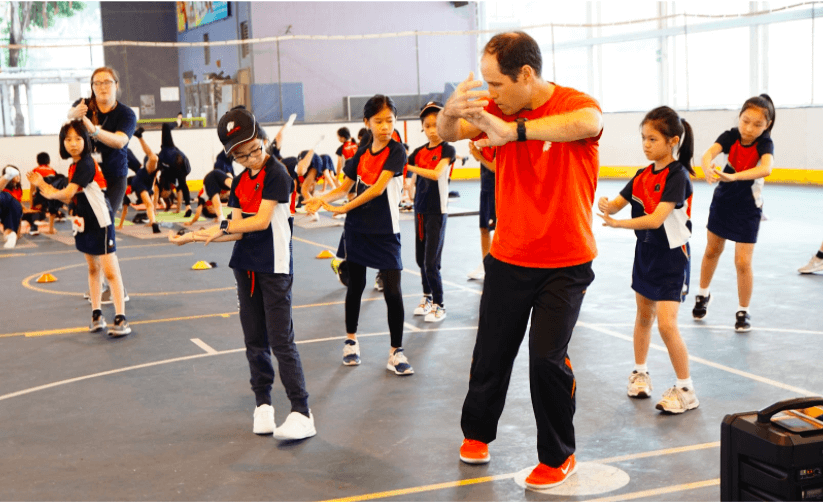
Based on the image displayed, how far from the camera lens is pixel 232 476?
4094mm

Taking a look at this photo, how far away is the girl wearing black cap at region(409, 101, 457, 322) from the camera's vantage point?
748 centimetres

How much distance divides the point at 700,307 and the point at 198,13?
27.7 metres

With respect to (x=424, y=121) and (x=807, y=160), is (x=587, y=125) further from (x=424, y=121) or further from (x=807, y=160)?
(x=807, y=160)

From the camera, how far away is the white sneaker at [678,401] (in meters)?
4.79

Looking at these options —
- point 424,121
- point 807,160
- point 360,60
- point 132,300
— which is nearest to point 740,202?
point 424,121

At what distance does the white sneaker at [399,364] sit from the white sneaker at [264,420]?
124cm

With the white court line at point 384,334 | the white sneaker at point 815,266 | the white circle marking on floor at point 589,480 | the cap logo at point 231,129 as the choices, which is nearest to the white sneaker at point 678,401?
the white court line at point 384,334

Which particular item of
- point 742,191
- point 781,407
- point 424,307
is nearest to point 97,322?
point 424,307

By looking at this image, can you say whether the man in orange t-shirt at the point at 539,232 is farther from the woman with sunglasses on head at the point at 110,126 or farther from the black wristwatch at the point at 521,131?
the woman with sunglasses on head at the point at 110,126

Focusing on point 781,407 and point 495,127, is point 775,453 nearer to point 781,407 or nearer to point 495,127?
point 781,407

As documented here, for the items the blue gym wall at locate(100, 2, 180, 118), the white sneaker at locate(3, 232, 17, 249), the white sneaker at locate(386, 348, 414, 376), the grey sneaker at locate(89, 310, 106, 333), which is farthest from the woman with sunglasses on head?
the blue gym wall at locate(100, 2, 180, 118)

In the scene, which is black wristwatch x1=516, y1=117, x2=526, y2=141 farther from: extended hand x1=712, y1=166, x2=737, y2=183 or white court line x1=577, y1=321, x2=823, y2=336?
white court line x1=577, y1=321, x2=823, y2=336

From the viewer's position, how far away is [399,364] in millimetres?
5816

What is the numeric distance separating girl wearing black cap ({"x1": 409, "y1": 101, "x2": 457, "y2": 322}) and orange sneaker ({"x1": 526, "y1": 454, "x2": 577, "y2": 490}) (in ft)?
11.6
